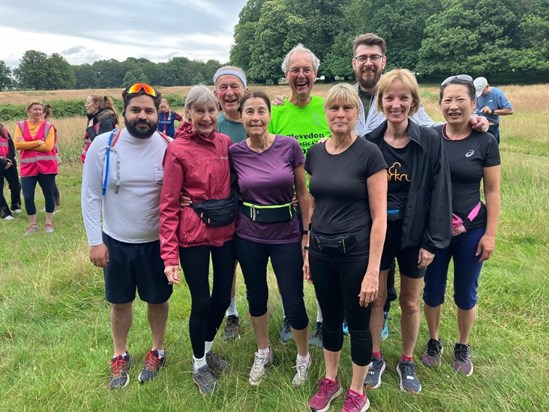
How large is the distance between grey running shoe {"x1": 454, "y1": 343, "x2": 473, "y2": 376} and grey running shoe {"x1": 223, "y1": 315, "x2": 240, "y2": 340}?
6.37 ft

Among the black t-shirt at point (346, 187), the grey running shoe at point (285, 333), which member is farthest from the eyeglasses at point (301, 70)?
the grey running shoe at point (285, 333)

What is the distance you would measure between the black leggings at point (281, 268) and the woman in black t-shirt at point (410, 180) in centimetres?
64

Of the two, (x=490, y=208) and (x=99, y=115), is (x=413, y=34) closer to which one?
(x=99, y=115)

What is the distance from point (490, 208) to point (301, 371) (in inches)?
75.9

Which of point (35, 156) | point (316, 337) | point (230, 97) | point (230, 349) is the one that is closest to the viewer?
point (230, 97)

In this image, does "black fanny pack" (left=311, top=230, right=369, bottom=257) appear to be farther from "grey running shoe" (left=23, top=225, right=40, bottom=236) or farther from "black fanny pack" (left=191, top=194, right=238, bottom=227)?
→ "grey running shoe" (left=23, top=225, right=40, bottom=236)

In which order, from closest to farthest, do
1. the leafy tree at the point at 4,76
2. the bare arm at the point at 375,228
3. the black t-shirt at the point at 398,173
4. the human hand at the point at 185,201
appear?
the bare arm at the point at 375,228 → the black t-shirt at the point at 398,173 → the human hand at the point at 185,201 → the leafy tree at the point at 4,76

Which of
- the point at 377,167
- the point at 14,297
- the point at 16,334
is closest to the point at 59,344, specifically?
the point at 16,334

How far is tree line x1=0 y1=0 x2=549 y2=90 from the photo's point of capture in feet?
145

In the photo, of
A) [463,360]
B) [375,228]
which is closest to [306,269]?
[375,228]

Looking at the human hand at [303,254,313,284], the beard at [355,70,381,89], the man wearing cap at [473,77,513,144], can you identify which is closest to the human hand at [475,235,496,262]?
the human hand at [303,254,313,284]

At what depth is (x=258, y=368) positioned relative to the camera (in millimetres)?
3316

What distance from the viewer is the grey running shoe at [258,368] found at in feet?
10.6

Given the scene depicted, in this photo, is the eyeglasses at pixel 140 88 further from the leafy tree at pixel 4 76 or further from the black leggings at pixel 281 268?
the leafy tree at pixel 4 76
